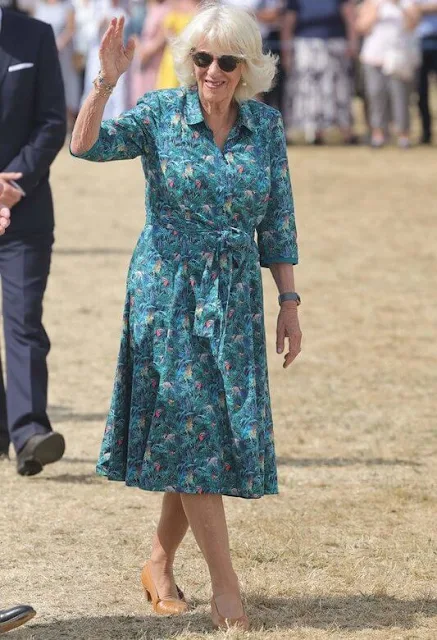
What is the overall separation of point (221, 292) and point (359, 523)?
1.75 m

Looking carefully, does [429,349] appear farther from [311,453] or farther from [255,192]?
[255,192]

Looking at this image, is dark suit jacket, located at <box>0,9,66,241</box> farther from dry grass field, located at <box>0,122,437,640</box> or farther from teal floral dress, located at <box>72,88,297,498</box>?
teal floral dress, located at <box>72,88,297,498</box>

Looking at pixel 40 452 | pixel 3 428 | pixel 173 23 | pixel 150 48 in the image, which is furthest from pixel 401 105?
pixel 40 452

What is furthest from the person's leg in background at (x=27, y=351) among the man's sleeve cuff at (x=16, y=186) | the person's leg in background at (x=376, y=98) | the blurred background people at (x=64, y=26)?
the blurred background people at (x=64, y=26)

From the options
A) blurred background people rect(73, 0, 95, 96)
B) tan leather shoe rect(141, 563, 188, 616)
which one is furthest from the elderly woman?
blurred background people rect(73, 0, 95, 96)

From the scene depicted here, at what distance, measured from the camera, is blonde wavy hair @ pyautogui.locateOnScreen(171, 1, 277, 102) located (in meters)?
4.77

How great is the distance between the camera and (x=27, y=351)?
6688mm

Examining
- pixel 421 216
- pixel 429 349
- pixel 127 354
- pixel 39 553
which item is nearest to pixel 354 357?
pixel 429 349

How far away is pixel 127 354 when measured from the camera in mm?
4902

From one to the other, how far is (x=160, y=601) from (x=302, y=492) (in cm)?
168

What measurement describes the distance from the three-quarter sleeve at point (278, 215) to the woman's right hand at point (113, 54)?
1.77 feet

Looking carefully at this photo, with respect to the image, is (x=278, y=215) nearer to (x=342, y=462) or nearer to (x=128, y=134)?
(x=128, y=134)

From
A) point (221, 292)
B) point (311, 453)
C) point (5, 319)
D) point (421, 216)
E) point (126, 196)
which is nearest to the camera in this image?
point (221, 292)

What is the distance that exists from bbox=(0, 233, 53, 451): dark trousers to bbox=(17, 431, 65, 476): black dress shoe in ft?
0.14
